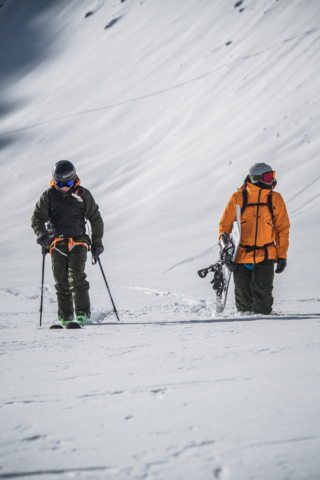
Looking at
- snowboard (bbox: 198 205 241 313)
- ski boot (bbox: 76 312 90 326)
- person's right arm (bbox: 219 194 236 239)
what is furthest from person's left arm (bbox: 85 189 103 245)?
person's right arm (bbox: 219 194 236 239)

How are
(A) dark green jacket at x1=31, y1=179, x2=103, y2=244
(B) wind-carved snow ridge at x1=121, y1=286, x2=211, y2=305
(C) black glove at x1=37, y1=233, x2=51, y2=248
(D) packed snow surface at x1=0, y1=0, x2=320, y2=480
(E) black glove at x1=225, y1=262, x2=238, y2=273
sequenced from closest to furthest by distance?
(D) packed snow surface at x1=0, y1=0, x2=320, y2=480
(C) black glove at x1=37, y1=233, x2=51, y2=248
(A) dark green jacket at x1=31, y1=179, x2=103, y2=244
(E) black glove at x1=225, y1=262, x2=238, y2=273
(B) wind-carved snow ridge at x1=121, y1=286, x2=211, y2=305

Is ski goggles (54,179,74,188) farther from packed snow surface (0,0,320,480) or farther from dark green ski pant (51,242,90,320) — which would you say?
packed snow surface (0,0,320,480)

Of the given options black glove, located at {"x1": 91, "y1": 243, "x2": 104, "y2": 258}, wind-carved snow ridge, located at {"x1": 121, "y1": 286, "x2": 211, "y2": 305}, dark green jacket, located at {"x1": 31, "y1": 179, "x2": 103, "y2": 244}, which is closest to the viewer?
dark green jacket, located at {"x1": 31, "y1": 179, "x2": 103, "y2": 244}

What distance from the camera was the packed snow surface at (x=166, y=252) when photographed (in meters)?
1.37

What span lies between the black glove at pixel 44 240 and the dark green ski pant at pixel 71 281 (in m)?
0.12

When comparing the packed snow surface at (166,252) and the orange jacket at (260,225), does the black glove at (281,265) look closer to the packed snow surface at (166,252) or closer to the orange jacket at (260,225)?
the orange jacket at (260,225)

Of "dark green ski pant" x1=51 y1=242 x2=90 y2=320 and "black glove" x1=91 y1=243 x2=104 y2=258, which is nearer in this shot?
"dark green ski pant" x1=51 y1=242 x2=90 y2=320

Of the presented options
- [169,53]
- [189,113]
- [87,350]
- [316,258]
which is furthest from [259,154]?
[169,53]

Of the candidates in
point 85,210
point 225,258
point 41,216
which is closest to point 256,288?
point 225,258

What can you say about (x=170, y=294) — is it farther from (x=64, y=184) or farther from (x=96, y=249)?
(x=64, y=184)

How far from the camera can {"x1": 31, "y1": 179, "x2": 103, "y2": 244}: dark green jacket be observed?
14.0 ft

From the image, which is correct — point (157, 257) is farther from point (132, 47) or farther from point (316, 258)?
point (132, 47)

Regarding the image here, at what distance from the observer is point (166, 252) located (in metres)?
10.5

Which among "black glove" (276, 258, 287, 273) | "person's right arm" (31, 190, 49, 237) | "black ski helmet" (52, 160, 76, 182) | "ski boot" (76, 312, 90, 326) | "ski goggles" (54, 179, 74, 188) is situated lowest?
"black glove" (276, 258, 287, 273)
